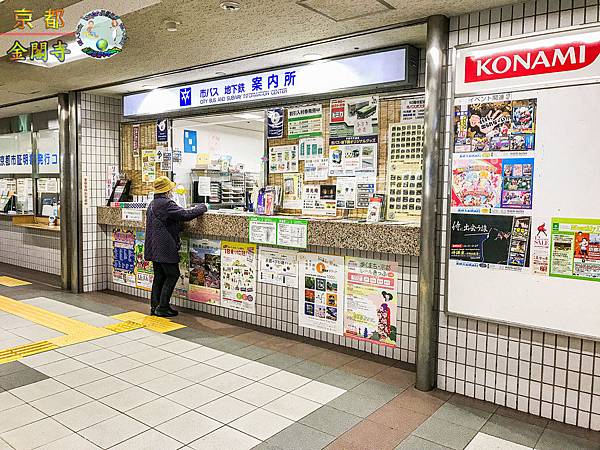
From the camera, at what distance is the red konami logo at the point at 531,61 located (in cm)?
335

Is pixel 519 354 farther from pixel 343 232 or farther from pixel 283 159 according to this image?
pixel 283 159

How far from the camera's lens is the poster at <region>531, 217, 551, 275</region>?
11.5 feet

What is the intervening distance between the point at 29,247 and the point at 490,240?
28.3 feet

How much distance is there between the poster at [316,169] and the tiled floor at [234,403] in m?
1.74

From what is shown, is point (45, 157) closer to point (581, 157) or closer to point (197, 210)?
point (197, 210)

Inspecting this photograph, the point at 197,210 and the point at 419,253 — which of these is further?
the point at 197,210

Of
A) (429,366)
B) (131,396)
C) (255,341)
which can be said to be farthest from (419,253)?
(131,396)

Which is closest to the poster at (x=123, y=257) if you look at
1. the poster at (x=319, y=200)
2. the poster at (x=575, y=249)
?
the poster at (x=319, y=200)

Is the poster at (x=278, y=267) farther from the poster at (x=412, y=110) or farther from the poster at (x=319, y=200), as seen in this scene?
the poster at (x=412, y=110)

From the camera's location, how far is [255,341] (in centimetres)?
524

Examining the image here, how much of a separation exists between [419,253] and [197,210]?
2830mm

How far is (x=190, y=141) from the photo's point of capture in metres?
7.11

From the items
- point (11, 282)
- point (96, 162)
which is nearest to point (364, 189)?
point (96, 162)

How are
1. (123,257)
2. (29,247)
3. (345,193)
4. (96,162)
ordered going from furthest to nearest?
(29,247), (96,162), (123,257), (345,193)
